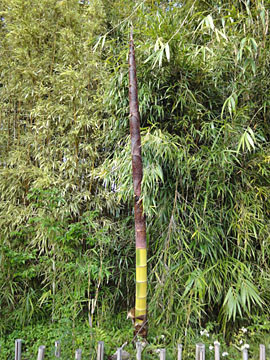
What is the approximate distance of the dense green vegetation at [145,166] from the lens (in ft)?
5.83

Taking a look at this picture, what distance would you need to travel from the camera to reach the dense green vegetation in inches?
69.9

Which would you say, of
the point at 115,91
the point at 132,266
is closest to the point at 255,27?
the point at 115,91

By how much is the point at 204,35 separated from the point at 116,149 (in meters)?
1.33

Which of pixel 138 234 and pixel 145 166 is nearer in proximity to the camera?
pixel 138 234

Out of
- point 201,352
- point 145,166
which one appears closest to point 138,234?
point 145,166

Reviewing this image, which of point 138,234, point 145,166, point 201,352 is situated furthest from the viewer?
point 145,166

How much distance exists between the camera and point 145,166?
1808 mm

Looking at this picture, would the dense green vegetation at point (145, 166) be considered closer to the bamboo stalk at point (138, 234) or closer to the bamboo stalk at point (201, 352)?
the bamboo stalk at point (138, 234)

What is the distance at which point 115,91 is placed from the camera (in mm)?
2070

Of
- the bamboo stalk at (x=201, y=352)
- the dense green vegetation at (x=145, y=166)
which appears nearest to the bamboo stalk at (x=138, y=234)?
the dense green vegetation at (x=145, y=166)

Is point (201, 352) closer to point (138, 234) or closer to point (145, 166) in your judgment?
point (138, 234)

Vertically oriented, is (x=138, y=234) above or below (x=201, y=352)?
above

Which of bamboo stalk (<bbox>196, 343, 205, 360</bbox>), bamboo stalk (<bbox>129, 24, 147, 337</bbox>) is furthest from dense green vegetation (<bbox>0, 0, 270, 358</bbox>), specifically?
bamboo stalk (<bbox>196, 343, 205, 360</bbox>)

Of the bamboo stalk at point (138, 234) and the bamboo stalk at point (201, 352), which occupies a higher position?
the bamboo stalk at point (138, 234)
